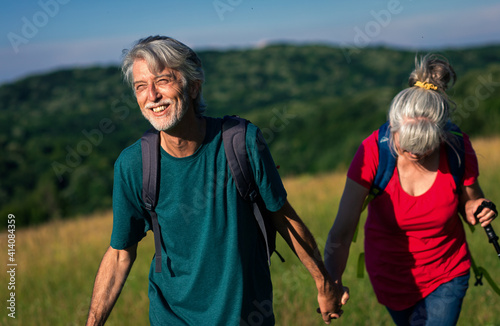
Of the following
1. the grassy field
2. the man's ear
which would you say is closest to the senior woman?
the grassy field

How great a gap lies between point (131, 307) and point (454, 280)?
3567mm

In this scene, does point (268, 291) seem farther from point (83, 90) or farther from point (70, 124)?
point (83, 90)

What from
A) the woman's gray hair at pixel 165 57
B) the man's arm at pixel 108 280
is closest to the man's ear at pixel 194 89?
the woman's gray hair at pixel 165 57

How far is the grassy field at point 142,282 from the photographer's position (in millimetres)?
4785

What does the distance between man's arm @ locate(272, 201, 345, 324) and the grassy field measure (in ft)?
3.70

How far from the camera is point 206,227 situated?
7.43ft

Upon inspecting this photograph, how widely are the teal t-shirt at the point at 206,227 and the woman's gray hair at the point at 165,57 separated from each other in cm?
24

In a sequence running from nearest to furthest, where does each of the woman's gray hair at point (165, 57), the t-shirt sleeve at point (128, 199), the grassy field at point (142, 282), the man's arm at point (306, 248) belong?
the woman's gray hair at point (165, 57)
the t-shirt sleeve at point (128, 199)
the man's arm at point (306, 248)
the grassy field at point (142, 282)

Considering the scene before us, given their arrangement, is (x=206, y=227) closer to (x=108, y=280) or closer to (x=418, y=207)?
(x=108, y=280)

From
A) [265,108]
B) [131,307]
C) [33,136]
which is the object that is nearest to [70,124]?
[33,136]

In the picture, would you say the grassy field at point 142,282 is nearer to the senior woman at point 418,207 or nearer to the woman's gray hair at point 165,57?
the senior woman at point 418,207

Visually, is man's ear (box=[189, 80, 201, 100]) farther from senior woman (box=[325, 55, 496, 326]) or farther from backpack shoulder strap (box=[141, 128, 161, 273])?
senior woman (box=[325, 55, 496, 326])

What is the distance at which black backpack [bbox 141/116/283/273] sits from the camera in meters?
2.20

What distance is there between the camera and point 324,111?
68.8 metres
